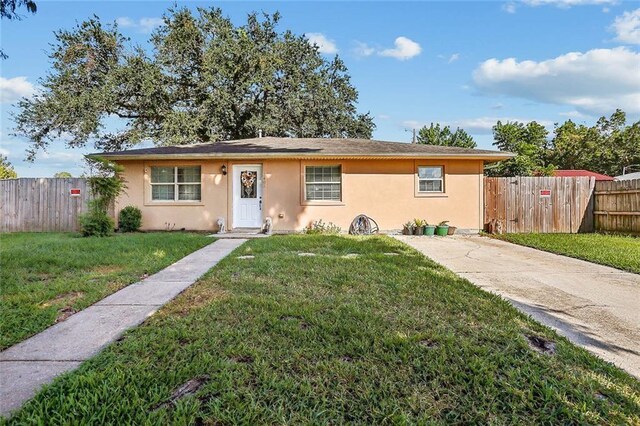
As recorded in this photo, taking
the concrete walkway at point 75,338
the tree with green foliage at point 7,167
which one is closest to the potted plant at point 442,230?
the concrete walkway at point 75,338

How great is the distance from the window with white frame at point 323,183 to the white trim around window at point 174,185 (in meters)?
3.56

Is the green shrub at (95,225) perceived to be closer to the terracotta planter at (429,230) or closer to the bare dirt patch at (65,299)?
the bare dirt patch at (65,299)

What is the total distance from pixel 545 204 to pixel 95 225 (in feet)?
45.3

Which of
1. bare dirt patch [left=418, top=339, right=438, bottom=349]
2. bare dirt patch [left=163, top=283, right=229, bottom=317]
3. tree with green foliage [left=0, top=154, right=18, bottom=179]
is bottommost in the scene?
bare dirt patch [left=418, top=339, right=438, bottom=349]

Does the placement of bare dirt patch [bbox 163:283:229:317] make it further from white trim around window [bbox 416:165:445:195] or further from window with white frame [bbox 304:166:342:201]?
white trim around window [bbox 416:165:445:195]

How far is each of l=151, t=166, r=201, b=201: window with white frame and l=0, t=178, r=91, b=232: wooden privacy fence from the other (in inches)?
91.5

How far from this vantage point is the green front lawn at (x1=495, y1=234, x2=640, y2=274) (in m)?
6.33

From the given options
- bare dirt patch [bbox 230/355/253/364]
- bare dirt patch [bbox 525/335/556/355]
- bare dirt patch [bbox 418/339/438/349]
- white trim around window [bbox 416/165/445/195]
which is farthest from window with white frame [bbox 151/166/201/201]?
bare dirt patch [bbox 525/335/556/355]

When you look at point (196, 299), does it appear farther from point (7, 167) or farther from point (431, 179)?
point (7, 167)

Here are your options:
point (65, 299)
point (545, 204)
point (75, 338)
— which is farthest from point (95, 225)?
point (545, 204)

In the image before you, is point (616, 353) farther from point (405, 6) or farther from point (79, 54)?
point (79, 54)

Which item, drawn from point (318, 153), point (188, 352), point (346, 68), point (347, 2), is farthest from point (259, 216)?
point (346, 68)

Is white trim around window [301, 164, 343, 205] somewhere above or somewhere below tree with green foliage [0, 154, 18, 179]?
below

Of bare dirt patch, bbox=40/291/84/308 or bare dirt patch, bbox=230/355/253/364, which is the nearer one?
bare dirt patch, bbox=230/355/253/364
